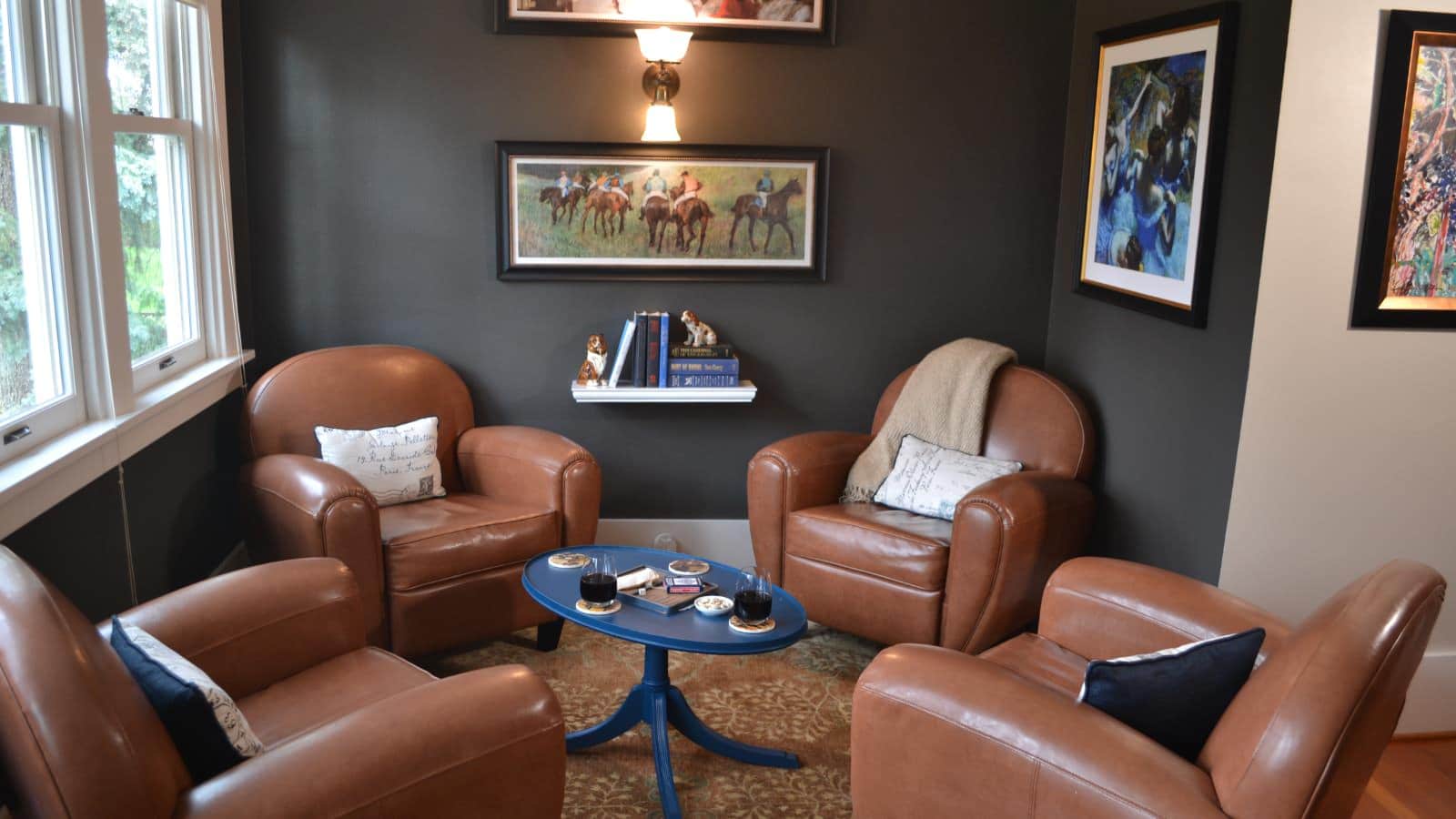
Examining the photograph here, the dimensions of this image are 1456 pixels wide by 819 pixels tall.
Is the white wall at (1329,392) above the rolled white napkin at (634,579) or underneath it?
above

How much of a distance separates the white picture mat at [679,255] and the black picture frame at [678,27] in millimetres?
421

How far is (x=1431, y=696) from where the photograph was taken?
3252 millimetres

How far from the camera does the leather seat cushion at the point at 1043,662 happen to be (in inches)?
100

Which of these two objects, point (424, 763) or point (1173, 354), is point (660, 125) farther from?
point (424, 763)

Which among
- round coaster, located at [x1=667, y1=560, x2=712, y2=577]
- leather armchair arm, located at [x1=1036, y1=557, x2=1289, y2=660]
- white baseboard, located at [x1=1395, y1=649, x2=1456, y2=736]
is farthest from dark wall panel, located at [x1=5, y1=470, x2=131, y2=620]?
white baseboard, located at [x1=1395, y1=649, x2=1456, y2=736]

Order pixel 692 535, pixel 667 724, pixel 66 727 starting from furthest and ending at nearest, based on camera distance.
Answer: pixel 692 535
pixel 667 724
pixel 66 727

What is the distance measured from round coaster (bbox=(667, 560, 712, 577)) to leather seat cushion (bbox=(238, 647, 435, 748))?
0.77 meters

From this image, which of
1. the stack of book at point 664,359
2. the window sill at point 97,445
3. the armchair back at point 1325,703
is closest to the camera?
the armchair back at point 1325,703

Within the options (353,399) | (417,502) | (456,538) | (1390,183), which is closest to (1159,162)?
(1390,183)

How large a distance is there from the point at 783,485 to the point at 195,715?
220cm

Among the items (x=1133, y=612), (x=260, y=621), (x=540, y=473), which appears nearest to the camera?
(x=260, y=621)

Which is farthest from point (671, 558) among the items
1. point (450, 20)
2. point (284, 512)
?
point (450, 20)

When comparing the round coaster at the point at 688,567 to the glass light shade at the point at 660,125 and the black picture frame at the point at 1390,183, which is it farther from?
the black picture frame at the point at 1390,183

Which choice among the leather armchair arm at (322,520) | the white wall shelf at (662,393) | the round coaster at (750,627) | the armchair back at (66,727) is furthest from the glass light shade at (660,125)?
the armchair back at (66,727)
